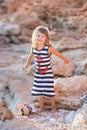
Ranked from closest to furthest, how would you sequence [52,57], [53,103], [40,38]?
[40,38]
[53,103]
[52,57]

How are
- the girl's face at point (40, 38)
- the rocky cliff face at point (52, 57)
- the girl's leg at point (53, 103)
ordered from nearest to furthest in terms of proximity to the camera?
the rocky cliff face at point (52, 57) < the girl's face at point (40, 38) < the girl's leg at point (53, 103)

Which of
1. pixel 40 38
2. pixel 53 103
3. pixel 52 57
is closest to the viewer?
pixel 40 38

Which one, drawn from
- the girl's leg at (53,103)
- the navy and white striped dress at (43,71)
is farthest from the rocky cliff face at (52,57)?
the navy and white striped dress at (43,71)

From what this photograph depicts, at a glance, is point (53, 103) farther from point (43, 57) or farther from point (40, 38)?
point (40, 38)

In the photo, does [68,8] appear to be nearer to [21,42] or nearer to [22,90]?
[21,42]

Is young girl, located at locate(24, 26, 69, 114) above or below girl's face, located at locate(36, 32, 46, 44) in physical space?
below

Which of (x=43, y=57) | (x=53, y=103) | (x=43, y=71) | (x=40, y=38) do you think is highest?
(x=40, y=38)

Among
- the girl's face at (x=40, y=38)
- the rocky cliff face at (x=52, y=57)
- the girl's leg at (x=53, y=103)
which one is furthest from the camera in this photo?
the girl's leg at (x=53, y=103)

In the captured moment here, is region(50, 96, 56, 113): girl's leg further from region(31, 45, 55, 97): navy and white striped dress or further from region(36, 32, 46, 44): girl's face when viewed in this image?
region(36, 32, 46, 44): girl's face

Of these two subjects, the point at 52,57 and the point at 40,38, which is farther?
the point at 52,57

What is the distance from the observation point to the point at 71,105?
12.8 ft

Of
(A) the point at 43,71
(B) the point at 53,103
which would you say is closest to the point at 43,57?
(A) the point at 43,71

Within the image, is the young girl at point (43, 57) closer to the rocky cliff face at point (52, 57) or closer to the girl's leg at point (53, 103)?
the girl's leg at point (53, 103)

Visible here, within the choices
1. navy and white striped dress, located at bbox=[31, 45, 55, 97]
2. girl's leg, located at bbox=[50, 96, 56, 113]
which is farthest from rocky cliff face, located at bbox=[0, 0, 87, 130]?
navy and white striped dress, located at bbox=[31, 45, 55, 97]
